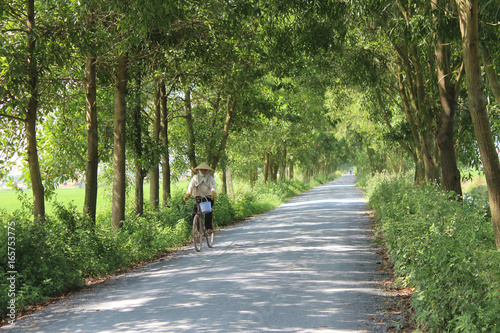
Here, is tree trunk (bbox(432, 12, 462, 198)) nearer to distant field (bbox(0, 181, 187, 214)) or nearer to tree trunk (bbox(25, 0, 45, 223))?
distant field (bbox(0, 181, 187, 214))

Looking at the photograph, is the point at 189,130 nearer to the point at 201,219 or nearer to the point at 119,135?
the point at 119,135

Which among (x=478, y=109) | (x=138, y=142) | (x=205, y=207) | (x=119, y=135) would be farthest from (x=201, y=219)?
(x=478, y=109)

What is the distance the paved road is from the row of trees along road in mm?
2345

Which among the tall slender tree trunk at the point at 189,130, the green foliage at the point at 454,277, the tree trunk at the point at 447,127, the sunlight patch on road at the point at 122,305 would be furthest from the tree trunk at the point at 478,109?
the tall slender tree trunk at the point at 189,130

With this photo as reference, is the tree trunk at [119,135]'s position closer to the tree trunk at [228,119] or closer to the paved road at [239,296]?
the paved road at [239,296]

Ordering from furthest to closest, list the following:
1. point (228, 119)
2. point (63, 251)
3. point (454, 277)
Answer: point (228, 119) < point (63, 251) < point (454, 277)

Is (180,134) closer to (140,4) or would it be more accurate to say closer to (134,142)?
(134,142)

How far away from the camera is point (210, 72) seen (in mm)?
Result: 15398

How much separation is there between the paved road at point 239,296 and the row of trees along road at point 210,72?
2.34 m

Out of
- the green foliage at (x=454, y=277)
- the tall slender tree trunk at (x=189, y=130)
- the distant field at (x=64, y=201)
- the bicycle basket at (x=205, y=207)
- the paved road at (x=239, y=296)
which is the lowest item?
the paved road at (x=239, y=296)

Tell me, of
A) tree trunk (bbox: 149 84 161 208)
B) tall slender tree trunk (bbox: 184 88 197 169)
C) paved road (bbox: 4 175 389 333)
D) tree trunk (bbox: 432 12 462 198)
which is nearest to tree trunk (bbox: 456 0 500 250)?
paved road (bbox: 4 175 389 333)

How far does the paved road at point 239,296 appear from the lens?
19.4 feet

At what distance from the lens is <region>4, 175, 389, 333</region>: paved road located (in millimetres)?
5902

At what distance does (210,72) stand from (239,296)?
953cm
